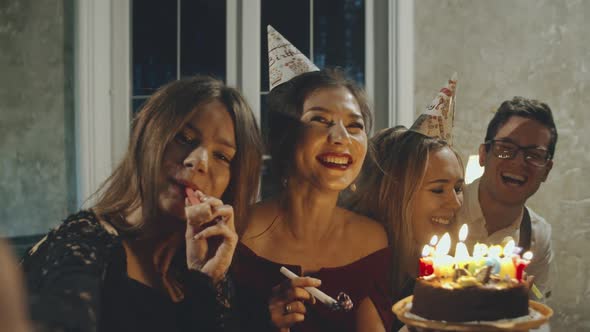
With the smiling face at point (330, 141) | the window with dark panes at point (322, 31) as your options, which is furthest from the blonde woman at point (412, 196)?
the window with dark panes at point (322, 31)

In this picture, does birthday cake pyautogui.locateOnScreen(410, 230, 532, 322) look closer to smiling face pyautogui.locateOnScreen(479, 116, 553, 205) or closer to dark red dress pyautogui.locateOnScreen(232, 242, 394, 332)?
dark red dress pyautogui.locateOnScreen(232, 242, 394, 332)

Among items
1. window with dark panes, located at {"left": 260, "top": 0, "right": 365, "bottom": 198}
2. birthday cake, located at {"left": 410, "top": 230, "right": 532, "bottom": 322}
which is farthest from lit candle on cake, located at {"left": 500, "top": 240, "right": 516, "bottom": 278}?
window with dark panes, located at {"left": 260, "top": 0, "right": 365, "bottom": 198}

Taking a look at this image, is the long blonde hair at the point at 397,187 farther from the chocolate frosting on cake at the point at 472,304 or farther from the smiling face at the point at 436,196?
the chocolate frosting on cake at the point at 472,304

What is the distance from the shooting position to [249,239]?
2.10 m

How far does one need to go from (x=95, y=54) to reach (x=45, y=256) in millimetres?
2430

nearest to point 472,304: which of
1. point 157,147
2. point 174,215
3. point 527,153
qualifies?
point 174,215

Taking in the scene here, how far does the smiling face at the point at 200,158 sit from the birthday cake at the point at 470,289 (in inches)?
25.2

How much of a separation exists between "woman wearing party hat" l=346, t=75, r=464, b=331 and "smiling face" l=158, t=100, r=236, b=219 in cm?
84

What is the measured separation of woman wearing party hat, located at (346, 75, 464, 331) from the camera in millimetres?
2293

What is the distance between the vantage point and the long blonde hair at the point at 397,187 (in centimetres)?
229

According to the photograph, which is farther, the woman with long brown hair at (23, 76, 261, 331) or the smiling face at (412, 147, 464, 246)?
the smiling face at (412, 147, 464, 246)

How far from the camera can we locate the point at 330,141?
1.98 metres

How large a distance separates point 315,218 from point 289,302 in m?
0.44

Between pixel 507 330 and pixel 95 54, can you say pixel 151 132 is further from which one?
pixel 95 54
